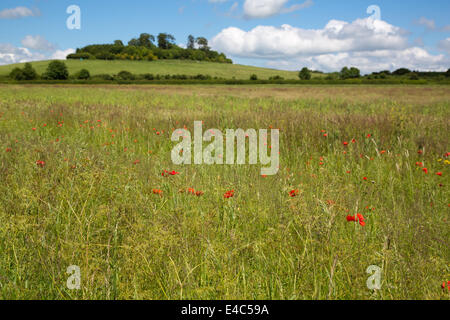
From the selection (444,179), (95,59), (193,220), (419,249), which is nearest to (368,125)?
(444,179)

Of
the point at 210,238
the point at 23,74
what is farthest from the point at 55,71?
the point at 210,238

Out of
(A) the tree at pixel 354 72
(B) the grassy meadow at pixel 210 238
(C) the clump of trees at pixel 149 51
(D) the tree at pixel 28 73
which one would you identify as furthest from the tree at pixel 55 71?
(A) the tree at pixel 354 72

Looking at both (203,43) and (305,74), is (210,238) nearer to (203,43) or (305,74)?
(305,74)

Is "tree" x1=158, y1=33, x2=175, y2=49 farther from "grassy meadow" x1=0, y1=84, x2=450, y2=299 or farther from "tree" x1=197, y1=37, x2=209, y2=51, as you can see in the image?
"grassy meadow" x1=0, y1=84, x2=450, y2=299

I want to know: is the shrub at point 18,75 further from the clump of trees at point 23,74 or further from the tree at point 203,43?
the tree at point 203,43

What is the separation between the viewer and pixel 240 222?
104 inches

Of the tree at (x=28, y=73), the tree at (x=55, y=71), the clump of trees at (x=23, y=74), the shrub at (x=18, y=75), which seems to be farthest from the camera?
the tree at (x=28, y=73)

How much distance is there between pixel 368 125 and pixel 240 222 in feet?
17.4

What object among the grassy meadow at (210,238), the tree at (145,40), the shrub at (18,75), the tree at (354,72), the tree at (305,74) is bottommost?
the grassy meadow at (210,238)

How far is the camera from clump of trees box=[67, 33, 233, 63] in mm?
89438

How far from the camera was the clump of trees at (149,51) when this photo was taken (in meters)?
89.4

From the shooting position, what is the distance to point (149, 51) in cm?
9406

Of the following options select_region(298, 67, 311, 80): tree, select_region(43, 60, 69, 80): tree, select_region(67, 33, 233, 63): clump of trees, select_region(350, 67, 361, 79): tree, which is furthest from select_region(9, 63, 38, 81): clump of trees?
select_region(350, 67, 361, 79): tree
